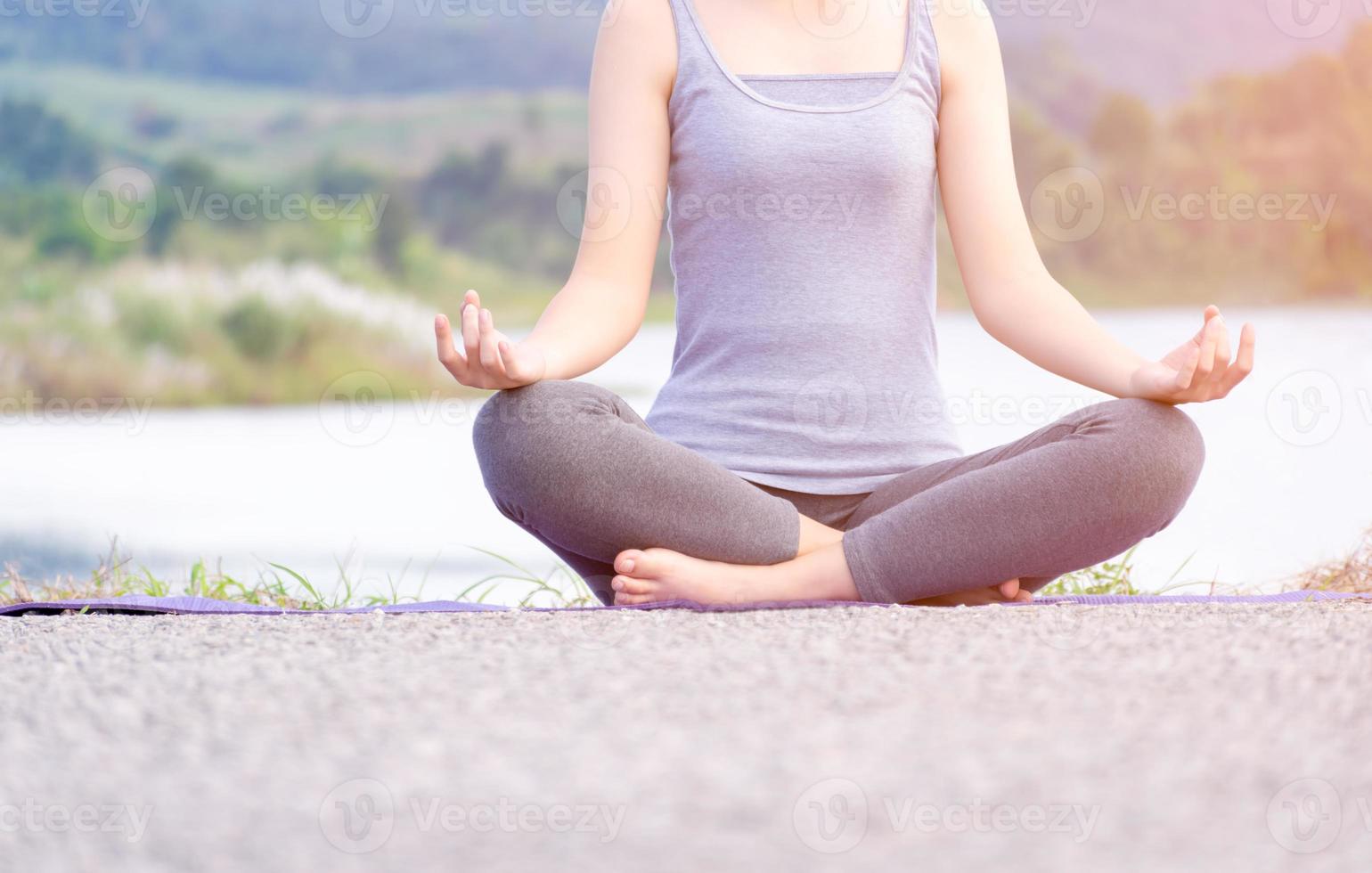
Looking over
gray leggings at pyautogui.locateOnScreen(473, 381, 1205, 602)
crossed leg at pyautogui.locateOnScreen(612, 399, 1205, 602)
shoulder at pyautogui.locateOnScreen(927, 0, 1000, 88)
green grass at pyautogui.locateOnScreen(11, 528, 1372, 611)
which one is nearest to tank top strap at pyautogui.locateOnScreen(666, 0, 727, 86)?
shoulder at pyautogui.locateOnScreen(927, 0, 1000, 88)

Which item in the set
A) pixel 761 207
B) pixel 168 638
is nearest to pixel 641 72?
pixel 761 207

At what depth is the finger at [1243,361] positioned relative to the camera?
1259 mm

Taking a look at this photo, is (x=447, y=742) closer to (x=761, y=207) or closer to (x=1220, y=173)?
(x=761, y=207)

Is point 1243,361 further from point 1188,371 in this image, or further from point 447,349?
point 447,349

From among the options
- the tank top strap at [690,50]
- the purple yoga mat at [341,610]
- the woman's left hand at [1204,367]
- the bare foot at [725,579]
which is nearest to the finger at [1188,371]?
the woman's left hand at [1204,367]

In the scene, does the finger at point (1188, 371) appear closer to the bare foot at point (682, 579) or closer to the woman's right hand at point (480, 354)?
the bare foot at point (682, 579)

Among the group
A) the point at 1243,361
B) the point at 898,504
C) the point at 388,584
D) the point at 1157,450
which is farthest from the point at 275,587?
the point at 1243,361

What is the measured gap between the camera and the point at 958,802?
0.79 meters

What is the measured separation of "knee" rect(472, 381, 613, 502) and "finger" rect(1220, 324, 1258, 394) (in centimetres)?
61

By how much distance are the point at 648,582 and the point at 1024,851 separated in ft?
2.38

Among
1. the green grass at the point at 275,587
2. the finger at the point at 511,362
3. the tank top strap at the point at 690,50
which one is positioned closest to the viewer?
the finger at the point at 511,362

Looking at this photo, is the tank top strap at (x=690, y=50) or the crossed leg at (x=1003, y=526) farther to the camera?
the tank top strap at (x=690, y=50)

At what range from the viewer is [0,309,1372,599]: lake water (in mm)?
2197

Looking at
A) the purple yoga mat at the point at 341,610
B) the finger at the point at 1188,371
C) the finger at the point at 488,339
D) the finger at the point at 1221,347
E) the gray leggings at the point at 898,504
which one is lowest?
the purple yoga mat at the point at 341,610
